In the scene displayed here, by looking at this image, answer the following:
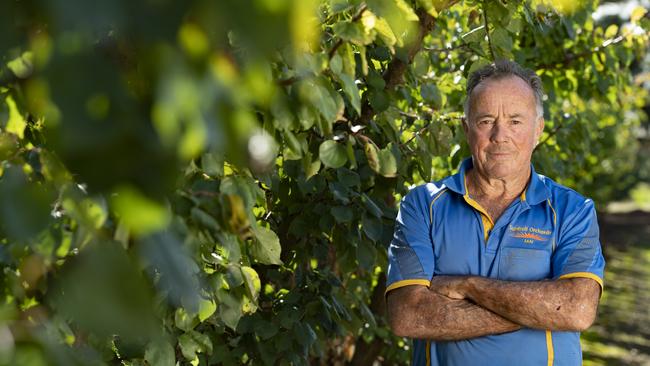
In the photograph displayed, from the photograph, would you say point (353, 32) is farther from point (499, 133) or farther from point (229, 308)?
point (499, 133)

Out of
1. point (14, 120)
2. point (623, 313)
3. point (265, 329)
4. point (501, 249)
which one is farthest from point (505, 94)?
point (623, 313)

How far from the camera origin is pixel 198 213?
5.56ft

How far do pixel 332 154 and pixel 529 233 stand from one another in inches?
43.0

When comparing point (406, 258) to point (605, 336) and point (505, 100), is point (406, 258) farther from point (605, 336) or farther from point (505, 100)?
point (605, 336)

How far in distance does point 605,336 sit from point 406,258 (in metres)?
10.1

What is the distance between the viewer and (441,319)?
3.28 metres

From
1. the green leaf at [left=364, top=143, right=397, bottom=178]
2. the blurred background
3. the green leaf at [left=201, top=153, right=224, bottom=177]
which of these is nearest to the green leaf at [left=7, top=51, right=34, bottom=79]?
the blurred background

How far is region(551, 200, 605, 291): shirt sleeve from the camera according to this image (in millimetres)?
3287

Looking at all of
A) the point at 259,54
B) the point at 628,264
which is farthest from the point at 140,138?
the point at 628,264

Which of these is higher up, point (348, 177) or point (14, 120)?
point (14, 120)

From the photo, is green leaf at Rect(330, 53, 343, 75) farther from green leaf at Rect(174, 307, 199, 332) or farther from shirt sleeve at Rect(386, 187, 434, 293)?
shirt sleeve at Rect(386, 187, 434, 293)

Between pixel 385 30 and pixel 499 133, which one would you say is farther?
pixel 499 133

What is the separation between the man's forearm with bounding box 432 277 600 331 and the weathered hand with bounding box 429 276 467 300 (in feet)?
0.21

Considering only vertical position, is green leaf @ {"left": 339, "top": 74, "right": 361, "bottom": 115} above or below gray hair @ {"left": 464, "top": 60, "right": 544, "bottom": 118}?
above
